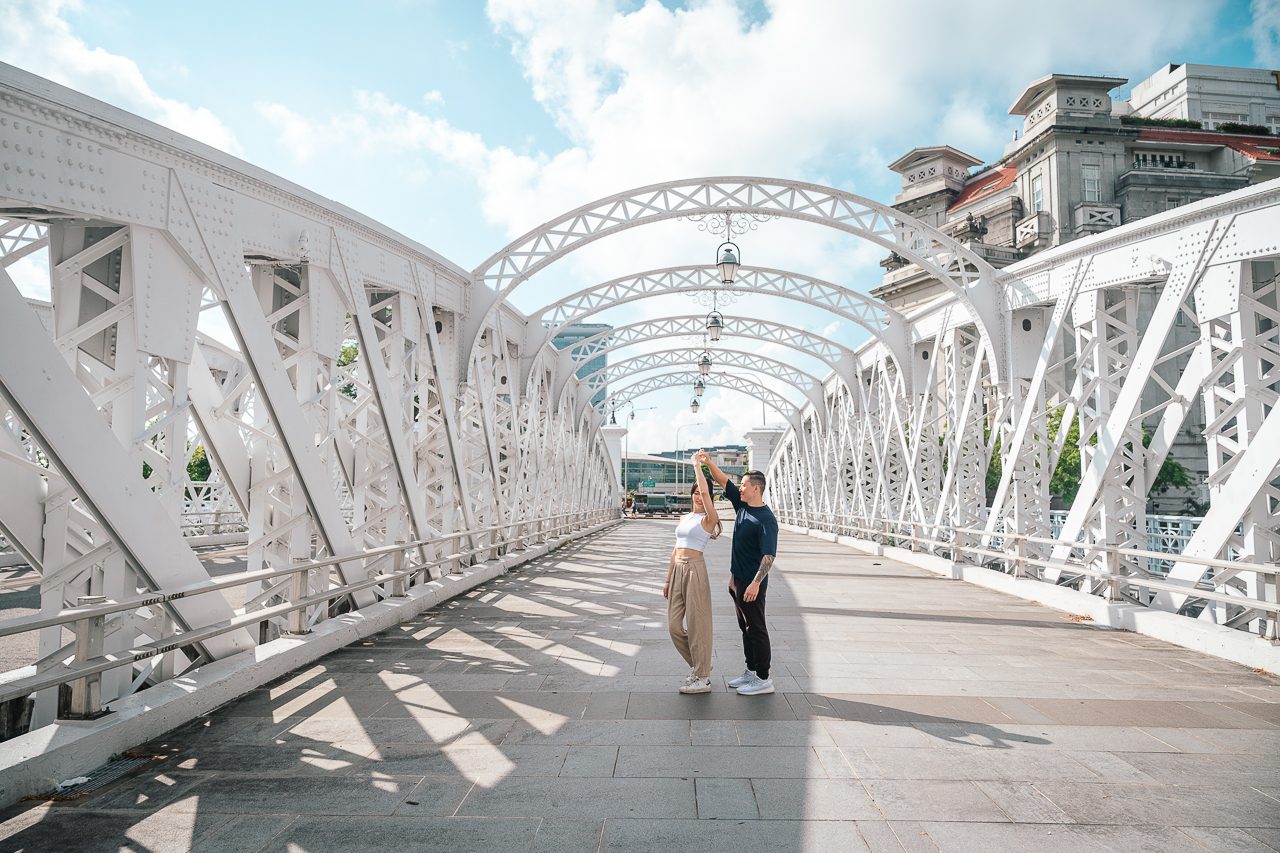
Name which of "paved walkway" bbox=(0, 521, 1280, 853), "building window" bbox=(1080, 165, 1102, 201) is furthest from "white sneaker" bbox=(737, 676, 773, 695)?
"building window" bbox=(1080, 165, 1102, 201)

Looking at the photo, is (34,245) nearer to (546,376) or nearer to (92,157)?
(92,157)

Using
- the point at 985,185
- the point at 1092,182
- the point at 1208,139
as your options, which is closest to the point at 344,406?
the point at 1092,182

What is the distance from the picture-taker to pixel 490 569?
1345 cm

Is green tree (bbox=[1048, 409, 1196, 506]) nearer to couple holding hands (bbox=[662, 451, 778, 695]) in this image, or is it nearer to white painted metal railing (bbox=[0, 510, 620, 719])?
white painted metal railing (bbox=[0, 510, 620, 719])

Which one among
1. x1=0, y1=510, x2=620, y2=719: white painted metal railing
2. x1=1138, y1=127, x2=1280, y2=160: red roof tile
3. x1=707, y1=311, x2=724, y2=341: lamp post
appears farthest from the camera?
x1=1138, y1=127, x2=1280, y2=160: red roof tile

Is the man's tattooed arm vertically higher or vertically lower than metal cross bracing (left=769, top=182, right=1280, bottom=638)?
lower

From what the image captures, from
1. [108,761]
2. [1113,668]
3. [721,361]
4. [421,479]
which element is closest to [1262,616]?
[1113,668]

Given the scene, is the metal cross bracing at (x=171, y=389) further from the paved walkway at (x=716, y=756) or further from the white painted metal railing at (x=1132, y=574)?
the white painted metal railing at (x=1132, y=574)

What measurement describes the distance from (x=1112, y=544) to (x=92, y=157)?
35.8 ft

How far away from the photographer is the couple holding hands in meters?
5.90

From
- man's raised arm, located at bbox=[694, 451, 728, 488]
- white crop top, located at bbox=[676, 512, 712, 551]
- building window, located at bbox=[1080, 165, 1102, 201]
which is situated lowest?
white crop top, located at bbox=[676, 512, 712, 551]

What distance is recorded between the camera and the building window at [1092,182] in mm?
40406

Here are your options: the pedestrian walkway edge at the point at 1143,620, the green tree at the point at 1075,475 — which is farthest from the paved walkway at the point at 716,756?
the green tree at the point at 1075,475

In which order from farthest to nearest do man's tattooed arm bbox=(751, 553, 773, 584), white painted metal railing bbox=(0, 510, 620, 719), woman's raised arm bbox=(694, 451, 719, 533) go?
1. woman's raised arm bbox=(694, 451, 719, 533)
2. man's tattooed arm bbox=(751, 553, 773, 584)
3. white painted metal railing bbox=(0, 510, 620, 719)
